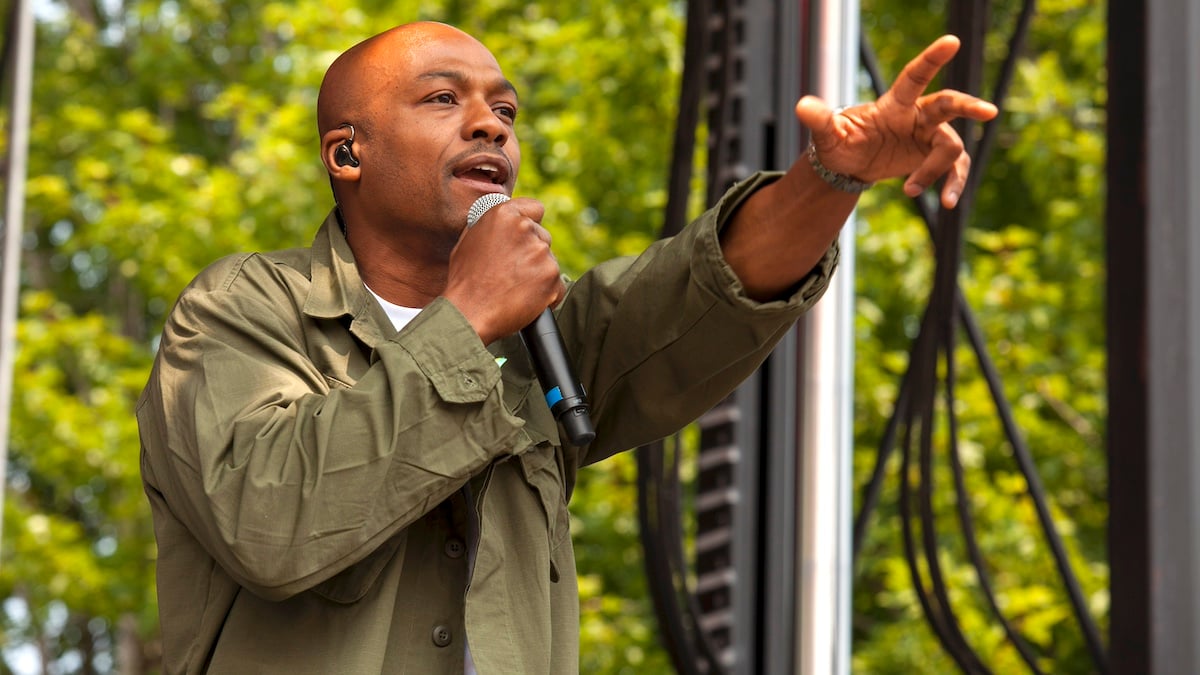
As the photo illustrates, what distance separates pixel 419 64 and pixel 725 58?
209 centimetres

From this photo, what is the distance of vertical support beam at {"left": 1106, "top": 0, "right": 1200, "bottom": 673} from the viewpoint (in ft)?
7.06

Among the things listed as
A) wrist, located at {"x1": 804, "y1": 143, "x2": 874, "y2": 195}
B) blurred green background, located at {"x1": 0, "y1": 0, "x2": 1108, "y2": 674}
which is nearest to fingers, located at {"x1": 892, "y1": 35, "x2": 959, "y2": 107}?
wrist, located at {"x1": 804, "y1": 143, "x2": 874, "y2": 195}

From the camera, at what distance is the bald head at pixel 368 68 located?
2010 millimetres

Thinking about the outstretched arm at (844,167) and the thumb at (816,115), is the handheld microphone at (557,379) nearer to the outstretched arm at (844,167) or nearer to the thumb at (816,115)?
the outstretched arm at (844,167)

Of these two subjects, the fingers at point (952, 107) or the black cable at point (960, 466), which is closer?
the fingers at point (952, 107)

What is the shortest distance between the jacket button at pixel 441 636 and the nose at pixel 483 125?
568 millimetres

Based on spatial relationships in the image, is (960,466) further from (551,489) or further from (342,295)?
(342,295)

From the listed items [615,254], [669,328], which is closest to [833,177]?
[669,328]

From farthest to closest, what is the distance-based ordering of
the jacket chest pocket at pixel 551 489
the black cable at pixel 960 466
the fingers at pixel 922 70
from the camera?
the black cable at pixel 960 466 < the jacket chest pocket at pixel 551 489 < the fingers at pixel 922 70

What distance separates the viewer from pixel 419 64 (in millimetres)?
1996

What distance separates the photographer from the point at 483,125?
1945mm

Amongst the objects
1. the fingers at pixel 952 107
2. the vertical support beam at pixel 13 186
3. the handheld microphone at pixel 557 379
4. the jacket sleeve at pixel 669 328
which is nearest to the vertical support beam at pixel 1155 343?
the jacket sleeve at pixel 669 328

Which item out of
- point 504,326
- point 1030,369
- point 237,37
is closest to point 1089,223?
point 1030,369

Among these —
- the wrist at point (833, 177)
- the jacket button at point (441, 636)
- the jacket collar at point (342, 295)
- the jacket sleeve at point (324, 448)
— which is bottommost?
the jacket button at point (441, 636)
